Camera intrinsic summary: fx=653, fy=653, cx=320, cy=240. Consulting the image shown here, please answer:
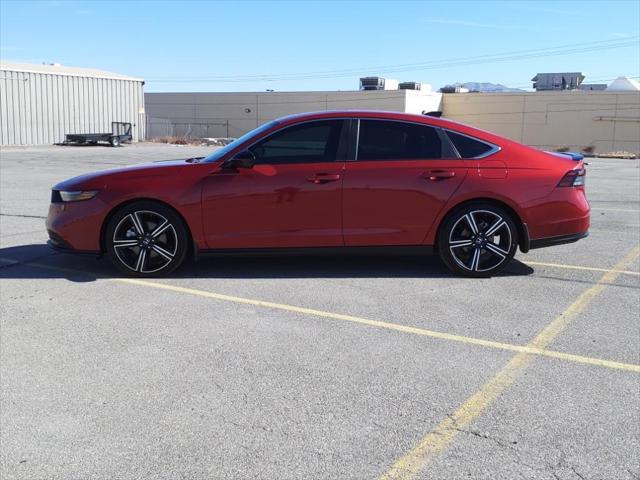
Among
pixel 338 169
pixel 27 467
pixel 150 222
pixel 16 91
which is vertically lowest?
pixel 27 467

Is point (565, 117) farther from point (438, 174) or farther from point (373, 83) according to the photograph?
point (438, 174)

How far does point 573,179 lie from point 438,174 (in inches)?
56.2

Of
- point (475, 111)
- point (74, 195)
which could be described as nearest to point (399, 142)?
point (74, 195)

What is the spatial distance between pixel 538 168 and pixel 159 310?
395cm

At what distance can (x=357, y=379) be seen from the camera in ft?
13.6

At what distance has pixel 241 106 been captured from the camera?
227ft

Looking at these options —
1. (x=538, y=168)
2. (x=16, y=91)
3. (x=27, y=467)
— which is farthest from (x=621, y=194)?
(x=16, y=91)

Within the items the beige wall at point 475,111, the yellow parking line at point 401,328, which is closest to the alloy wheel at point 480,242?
the yellow parking line at point 401,328

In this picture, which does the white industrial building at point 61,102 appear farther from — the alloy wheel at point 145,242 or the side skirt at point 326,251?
the side skirt at point 326,251

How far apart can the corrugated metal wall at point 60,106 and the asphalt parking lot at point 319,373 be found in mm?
40360

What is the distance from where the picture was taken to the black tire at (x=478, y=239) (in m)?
6.55

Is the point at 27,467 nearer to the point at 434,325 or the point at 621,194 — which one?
the point at 434,325

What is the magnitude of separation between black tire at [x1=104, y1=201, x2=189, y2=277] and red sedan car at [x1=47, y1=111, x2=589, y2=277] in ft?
0.04

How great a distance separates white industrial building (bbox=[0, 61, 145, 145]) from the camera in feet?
139
